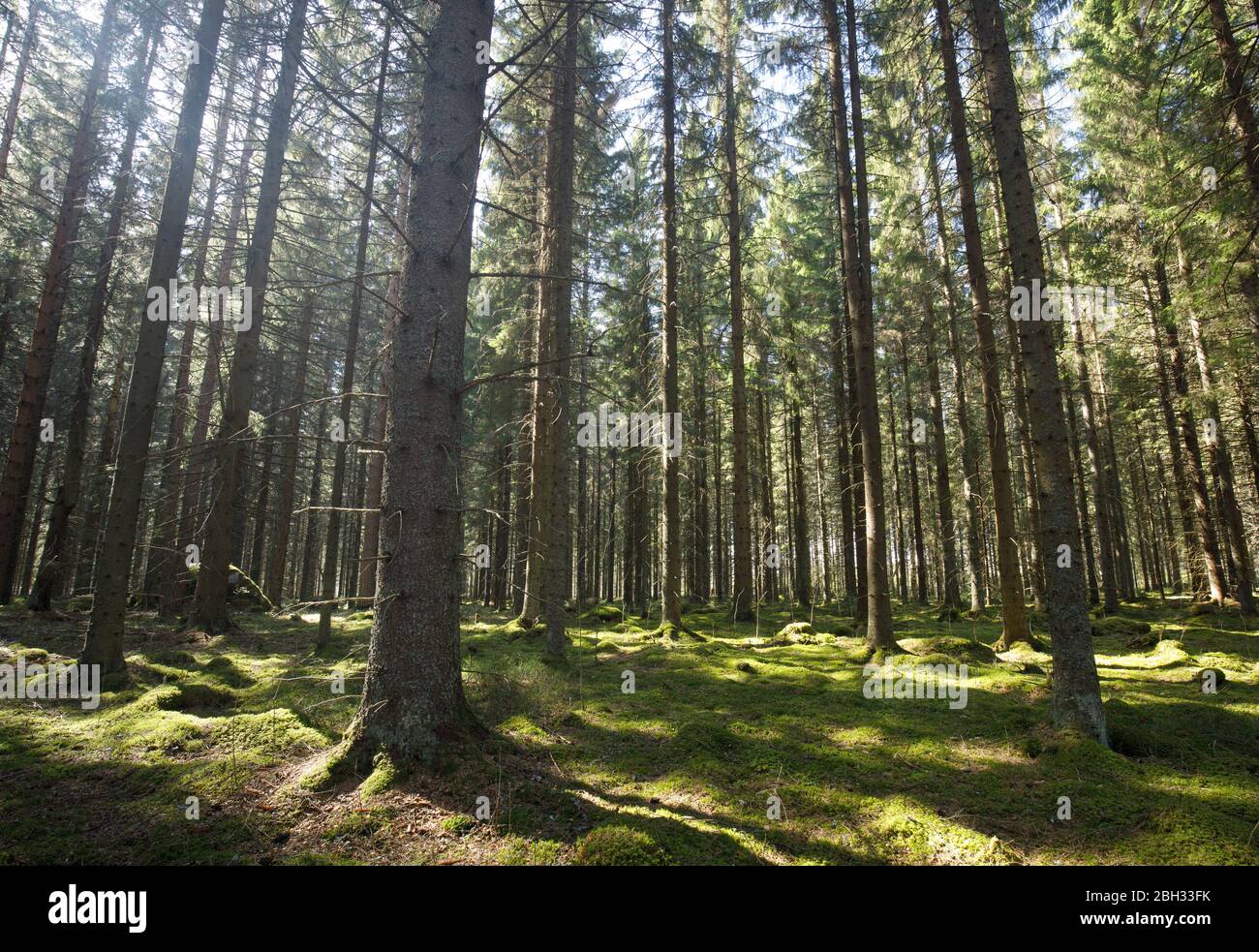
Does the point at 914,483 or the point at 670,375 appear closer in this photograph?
the point at 670,375

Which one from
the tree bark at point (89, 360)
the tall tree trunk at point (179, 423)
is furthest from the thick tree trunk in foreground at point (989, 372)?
the tree bark at point (89, 360)

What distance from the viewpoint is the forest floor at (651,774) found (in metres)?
3.46

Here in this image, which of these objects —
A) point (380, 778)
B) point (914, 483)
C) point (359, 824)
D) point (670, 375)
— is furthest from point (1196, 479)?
point (359, 824)

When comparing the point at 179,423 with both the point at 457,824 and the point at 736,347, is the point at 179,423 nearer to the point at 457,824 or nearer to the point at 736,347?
the point at 736,347

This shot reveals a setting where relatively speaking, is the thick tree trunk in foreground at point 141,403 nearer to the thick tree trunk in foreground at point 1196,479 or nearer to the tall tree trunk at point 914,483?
the tall tree trunk at point 914,483

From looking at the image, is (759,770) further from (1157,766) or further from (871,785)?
(1157,766)

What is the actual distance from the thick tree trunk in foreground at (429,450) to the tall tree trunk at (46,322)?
41.6 ft

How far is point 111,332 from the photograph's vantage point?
19.2 metres

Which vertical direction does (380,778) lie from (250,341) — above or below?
below

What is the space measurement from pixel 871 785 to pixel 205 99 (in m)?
12.6

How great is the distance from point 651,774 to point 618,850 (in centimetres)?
188

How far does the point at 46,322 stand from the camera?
515 inches
